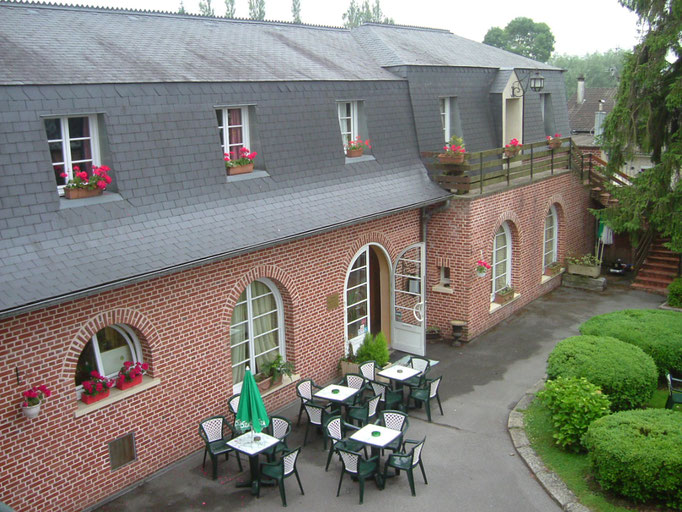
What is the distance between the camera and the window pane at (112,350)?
33.2 ft

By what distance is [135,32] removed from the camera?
12906mm

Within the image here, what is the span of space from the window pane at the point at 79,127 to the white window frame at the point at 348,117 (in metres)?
5.96

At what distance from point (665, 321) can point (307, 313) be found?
750cm

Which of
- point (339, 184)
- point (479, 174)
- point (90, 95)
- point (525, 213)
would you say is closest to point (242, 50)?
point (339, 184)

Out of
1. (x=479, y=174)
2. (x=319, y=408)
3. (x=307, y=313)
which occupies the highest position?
(x=479, y=174)

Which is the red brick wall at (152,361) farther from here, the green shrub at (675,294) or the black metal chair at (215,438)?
the green shrub at (675,294)

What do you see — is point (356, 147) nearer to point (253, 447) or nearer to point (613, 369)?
point (613, 369)

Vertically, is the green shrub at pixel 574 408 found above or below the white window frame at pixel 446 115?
below

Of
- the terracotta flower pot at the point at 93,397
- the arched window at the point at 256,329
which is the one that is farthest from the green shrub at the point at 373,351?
the terracotta flower pot at the point at 93,397

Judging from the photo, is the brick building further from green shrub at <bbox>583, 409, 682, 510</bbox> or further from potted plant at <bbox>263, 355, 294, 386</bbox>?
green shrub at <bbox>583, 409, 682, 510</bbox>

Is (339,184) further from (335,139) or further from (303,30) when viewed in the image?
(303,30)

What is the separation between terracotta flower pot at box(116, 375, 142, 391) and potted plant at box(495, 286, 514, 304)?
10.6 metres

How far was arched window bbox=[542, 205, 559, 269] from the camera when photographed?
68.7ft

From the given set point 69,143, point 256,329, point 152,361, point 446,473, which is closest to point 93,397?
point 152,361
